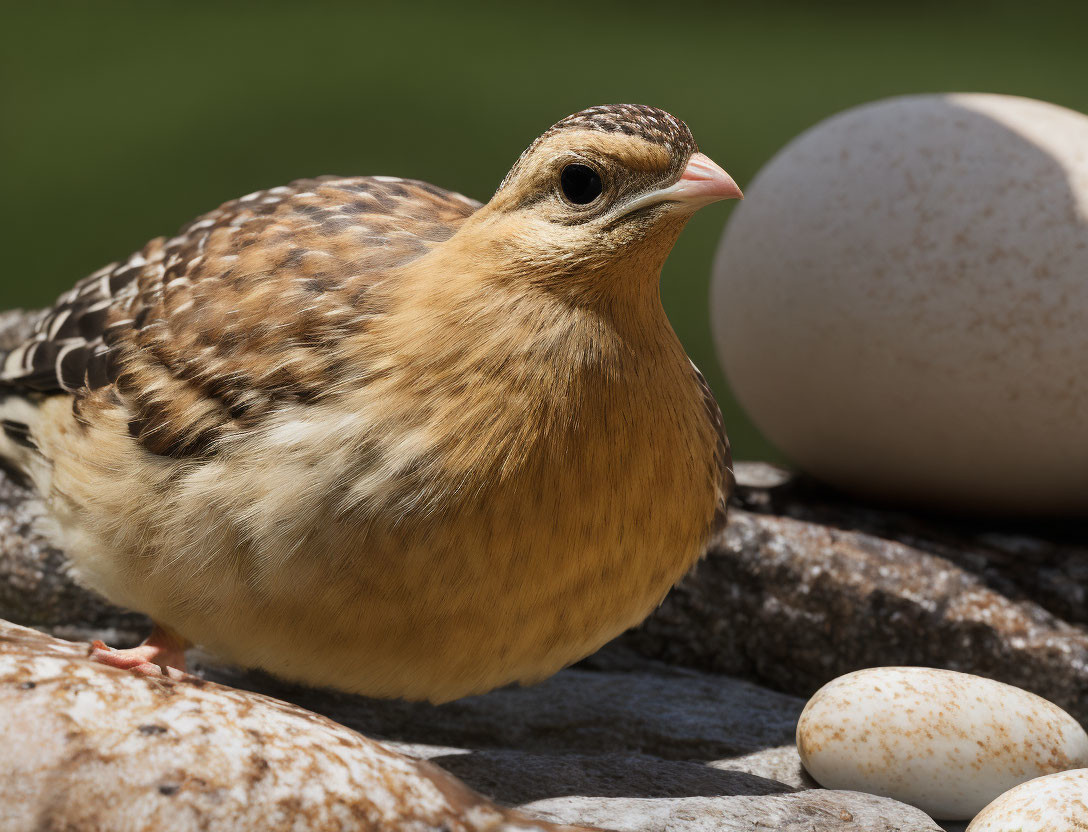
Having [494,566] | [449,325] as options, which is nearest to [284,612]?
[494,566]

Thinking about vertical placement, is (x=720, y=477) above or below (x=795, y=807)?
above

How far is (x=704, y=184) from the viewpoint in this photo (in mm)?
2307

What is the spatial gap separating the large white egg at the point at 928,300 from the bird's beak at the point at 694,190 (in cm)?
157

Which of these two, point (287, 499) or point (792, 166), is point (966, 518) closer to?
point (792, 166)

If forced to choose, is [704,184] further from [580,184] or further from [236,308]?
[236,308]

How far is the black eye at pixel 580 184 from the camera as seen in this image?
7.76 feet

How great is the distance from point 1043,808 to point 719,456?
95cm

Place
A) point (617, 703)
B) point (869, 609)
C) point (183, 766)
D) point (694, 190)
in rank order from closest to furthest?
point (183, 766) → point (694, 190) → point (617, 703) → point (869, 609)

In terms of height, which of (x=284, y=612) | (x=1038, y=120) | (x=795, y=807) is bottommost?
(x=795, y=807)

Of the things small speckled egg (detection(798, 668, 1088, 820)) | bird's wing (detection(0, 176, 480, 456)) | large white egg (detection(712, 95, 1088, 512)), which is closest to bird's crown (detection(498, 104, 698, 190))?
bird's wing (detection(0, 176, 480, 456))

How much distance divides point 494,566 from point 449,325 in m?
0.47

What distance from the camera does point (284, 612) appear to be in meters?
2.45

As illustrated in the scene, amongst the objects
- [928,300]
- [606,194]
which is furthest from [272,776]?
[928,300]

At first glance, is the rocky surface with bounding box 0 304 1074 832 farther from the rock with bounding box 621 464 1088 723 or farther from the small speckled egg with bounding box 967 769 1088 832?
the small speckled egg with bounding box 967 769 1088 832
